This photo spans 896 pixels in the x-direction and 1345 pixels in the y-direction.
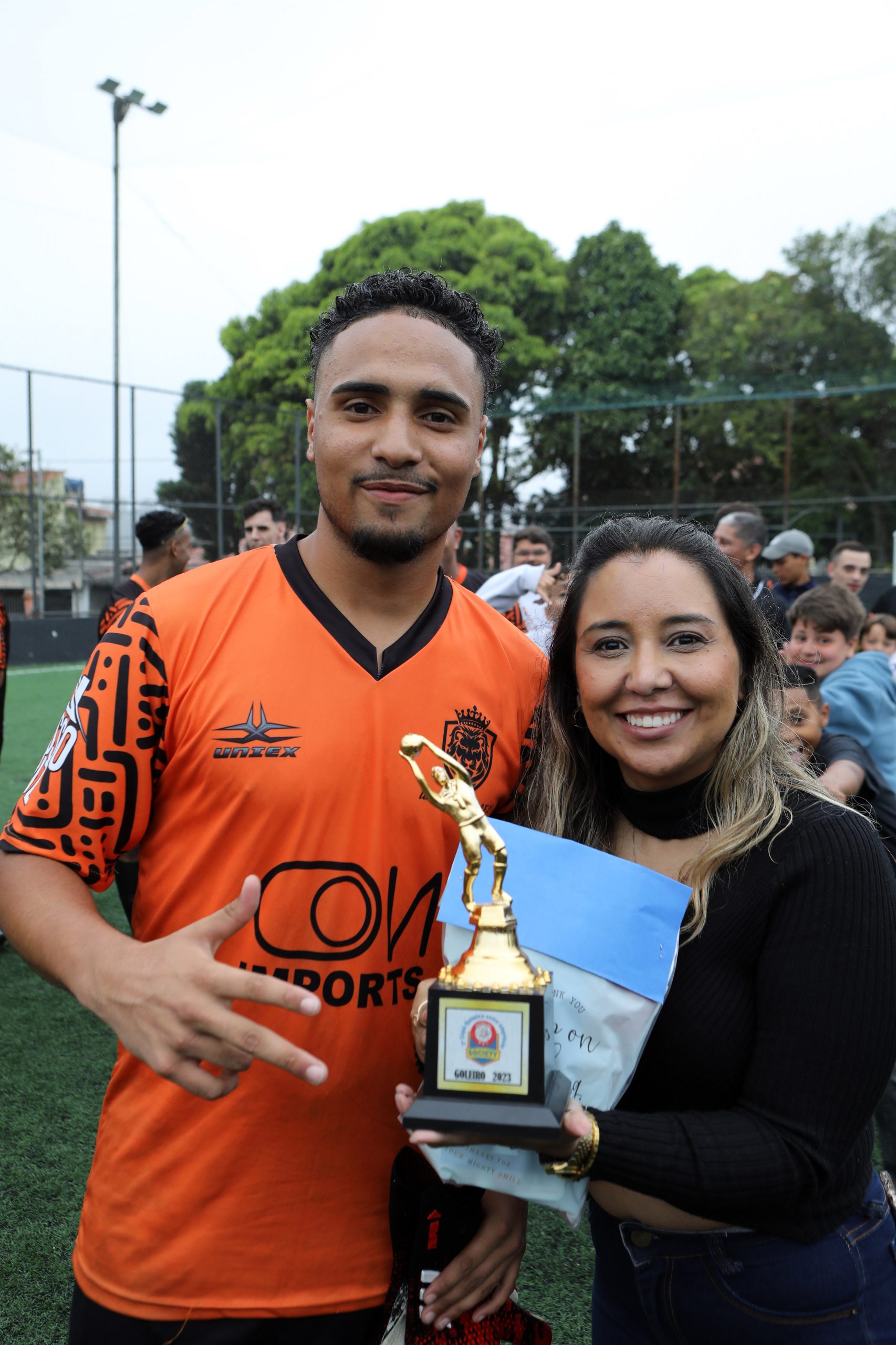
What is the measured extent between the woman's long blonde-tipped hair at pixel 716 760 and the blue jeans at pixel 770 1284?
475 mm

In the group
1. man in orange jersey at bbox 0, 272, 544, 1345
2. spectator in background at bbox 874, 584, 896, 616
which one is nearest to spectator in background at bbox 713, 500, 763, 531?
spectator in background at bbox 874, 584, 896, 616

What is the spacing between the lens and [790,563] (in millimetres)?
6277

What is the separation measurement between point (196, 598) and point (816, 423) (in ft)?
82.6

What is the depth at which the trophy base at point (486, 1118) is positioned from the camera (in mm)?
1191

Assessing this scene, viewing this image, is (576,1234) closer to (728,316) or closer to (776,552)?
(776,552)

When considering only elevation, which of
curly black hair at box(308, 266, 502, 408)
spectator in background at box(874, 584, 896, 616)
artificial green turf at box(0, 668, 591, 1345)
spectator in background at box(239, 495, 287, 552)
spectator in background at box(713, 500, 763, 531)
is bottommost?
artificial green turf at box(0, 668, 591, 1345)

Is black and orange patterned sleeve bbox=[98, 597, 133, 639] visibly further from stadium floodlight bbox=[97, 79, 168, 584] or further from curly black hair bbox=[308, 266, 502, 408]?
stadium floodlight bbox=[97, 79, 168, 584]

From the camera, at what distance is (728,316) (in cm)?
2962

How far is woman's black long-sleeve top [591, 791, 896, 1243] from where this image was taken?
4.38ft

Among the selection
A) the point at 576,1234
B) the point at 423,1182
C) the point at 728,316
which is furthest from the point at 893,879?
the point at 728,316

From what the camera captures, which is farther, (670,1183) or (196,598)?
(196,598)

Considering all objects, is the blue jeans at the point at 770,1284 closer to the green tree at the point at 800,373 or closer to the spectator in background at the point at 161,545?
the spectator in background at the point at 161,545

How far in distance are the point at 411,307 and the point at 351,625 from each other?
59 centimetres

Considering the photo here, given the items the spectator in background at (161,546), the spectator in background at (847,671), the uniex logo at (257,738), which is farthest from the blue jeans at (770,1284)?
the spectator in background at (161,546)
